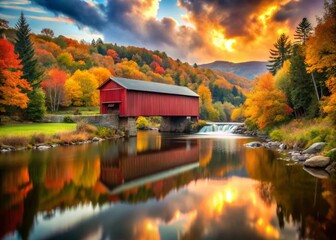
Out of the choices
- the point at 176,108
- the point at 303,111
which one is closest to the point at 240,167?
the point at 303,111

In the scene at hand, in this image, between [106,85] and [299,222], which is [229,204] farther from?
[106,85]

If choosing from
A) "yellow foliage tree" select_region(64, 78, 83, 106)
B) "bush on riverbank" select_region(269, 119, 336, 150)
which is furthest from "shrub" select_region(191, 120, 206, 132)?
"yellow foliage tree" select_region(64, 78, 83, 106)

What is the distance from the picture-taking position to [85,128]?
25.5 metres

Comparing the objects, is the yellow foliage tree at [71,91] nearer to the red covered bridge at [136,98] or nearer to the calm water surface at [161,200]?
the red covered bridge at [136,98]

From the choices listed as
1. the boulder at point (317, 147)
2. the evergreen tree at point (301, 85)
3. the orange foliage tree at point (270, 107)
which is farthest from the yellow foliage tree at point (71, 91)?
the boulder at point (317, 147)

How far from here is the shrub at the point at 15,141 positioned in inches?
703

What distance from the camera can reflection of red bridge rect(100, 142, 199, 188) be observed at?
461 inches

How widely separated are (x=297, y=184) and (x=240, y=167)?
3.89m

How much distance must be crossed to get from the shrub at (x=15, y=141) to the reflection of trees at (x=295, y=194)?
14.8 m

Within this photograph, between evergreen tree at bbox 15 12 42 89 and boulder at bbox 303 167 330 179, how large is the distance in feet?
94.7

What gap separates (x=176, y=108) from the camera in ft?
121

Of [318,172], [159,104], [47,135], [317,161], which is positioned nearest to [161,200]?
[318,172]

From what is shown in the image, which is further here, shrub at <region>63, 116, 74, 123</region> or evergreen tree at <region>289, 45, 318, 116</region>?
shrub at <region>63, 116, 74, 123</region>

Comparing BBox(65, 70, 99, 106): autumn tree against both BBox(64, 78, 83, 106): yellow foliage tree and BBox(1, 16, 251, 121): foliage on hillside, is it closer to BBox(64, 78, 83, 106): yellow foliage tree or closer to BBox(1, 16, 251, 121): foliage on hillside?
BBox(1, 16, 251, 121): foliage on hillside
